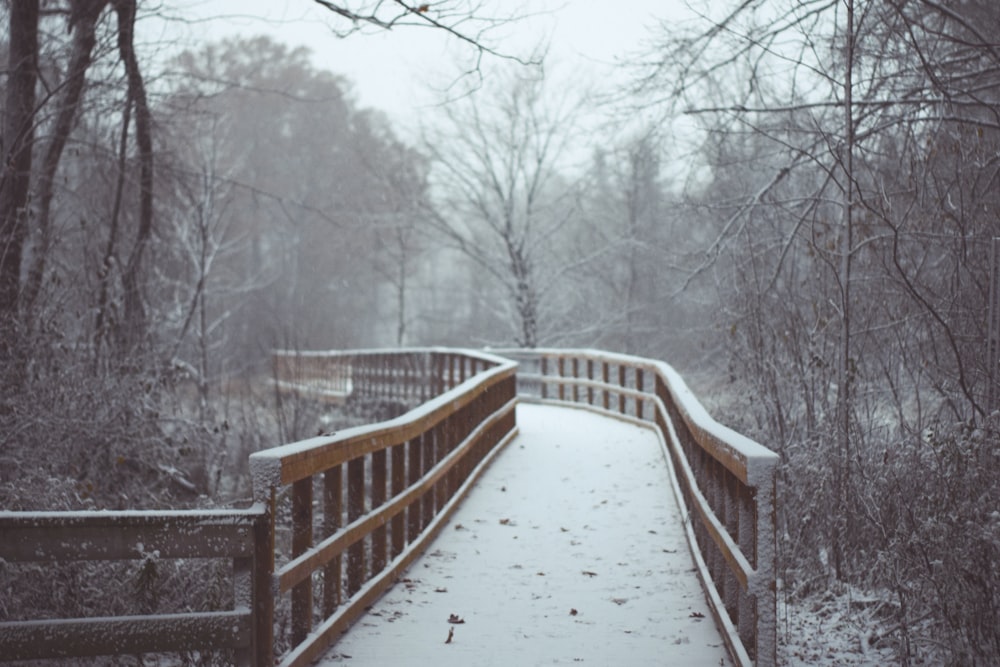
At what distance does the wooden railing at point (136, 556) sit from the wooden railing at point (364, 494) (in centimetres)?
21

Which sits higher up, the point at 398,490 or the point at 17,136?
the point at 17,136

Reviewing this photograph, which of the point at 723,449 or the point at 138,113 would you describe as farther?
the point at 138,113

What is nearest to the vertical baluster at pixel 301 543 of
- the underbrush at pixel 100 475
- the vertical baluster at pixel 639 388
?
the underbrush at pixel 100 475

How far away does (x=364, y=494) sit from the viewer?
853 centimetres

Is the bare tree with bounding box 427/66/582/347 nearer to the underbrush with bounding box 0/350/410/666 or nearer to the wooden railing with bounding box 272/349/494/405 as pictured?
the wooden railing with bounding box 272/349/494/405

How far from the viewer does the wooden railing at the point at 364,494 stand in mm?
4828

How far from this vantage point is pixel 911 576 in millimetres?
5688

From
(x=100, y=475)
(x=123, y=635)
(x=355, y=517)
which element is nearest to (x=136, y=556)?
(x=123, y=635)

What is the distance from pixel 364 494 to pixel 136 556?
4520mm

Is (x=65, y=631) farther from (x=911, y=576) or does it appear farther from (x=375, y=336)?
(x=375, y=336)

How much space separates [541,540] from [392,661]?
3.10m

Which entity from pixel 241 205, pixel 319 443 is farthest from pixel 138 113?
pixel 241 205

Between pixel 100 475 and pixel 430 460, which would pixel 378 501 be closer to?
pixel 430 460

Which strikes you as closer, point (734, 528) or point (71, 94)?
point (734, 528)
